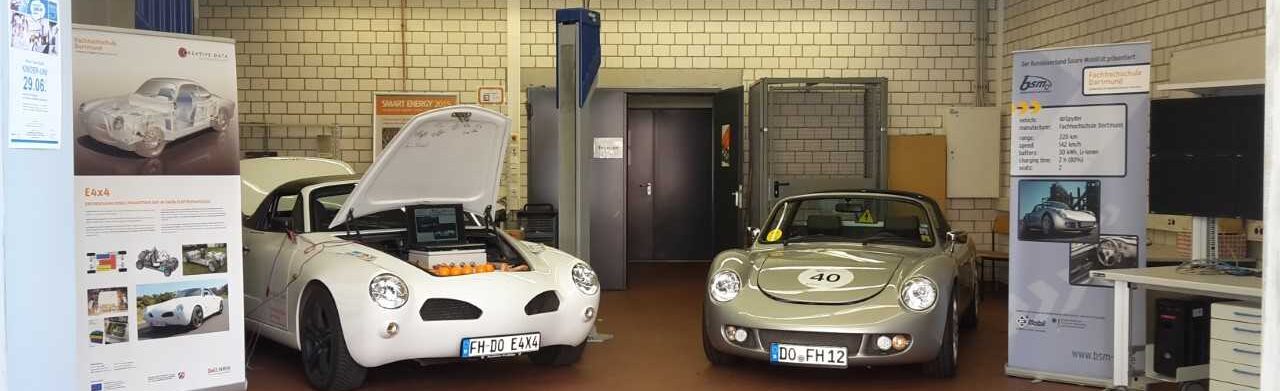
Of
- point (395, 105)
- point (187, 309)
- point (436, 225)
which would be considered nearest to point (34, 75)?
point (187, 309)

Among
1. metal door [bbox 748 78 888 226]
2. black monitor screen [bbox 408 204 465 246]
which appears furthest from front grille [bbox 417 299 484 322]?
metal door [bbox 748 78 888 226]

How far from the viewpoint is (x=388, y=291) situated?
5.55 meters

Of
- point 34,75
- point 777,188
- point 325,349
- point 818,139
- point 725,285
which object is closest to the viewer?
point 34,75

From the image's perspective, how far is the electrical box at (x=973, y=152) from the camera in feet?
37.8

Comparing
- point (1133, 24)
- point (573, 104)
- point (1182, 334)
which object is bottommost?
point (1182, 334)

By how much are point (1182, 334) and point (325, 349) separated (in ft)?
14.4

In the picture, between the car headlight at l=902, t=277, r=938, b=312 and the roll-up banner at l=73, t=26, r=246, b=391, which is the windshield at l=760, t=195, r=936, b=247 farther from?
the roll-up banner at l=73, t=26, r=246, b=391

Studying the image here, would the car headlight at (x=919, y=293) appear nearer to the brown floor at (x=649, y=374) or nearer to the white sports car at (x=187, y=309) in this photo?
the brown floor at (x=649, y=374)

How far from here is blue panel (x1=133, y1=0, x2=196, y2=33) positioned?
27.6 feet

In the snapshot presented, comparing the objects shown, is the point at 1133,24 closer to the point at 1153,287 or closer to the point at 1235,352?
the point at 1153,287

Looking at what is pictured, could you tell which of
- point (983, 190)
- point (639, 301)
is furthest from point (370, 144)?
point (983, 190)

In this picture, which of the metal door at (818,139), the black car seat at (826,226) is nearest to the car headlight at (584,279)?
the black car seat at (826,226)

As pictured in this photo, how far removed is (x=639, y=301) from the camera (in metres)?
9.84

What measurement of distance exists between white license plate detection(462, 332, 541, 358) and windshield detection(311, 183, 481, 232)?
3.65 ft
